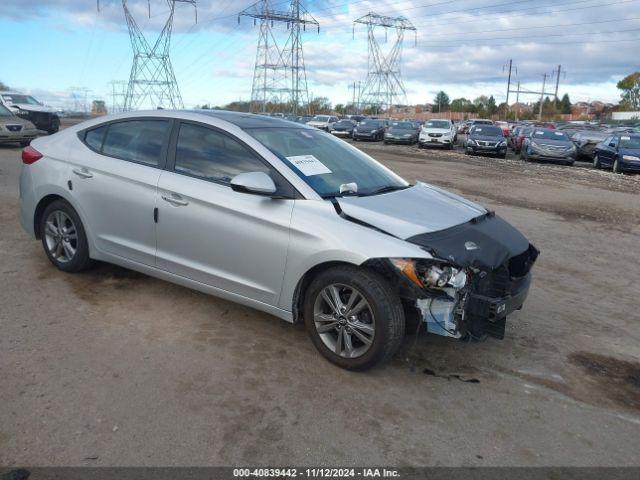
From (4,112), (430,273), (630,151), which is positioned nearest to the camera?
(430,273)

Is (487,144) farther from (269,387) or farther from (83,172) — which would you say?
(269,387)

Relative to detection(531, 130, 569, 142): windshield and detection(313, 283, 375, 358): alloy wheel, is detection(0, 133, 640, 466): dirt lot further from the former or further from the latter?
detection(531, 130, 569, 142): windshield

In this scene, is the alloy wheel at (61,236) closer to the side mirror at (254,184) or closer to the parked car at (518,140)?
the side mirror at (254,184)

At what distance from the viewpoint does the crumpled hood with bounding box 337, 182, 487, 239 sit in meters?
3.69

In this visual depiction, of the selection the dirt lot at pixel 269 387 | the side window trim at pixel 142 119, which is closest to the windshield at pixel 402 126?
the dirt lot at pixel 269 387

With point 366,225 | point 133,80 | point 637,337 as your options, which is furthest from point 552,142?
point 133,80

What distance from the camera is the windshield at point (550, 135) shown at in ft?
76.6

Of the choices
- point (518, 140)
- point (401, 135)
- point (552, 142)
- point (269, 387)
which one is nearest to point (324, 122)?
point (401, 135)

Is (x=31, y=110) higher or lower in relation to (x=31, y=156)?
higher

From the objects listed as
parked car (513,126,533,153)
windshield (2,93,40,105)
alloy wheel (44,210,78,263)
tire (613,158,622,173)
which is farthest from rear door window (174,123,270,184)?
parked car (513,126,533,153)

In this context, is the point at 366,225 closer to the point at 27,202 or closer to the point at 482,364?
the point at 482,364

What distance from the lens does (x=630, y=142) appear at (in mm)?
20688

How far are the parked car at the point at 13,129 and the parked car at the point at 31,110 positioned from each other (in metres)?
5.45

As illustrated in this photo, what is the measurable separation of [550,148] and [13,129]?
64.5 feet
